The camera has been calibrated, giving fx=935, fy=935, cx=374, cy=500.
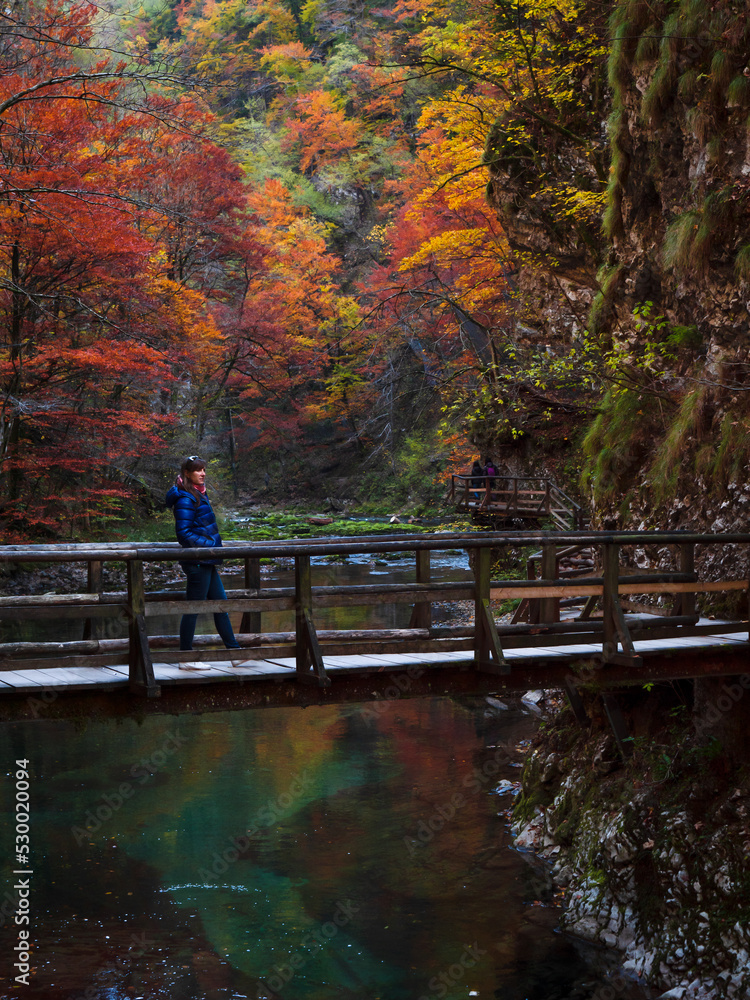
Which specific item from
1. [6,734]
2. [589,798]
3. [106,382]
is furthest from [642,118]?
[106,382]

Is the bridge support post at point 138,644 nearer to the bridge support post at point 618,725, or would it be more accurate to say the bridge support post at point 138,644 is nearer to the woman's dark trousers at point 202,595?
the woman's dark trousers at point 202,595

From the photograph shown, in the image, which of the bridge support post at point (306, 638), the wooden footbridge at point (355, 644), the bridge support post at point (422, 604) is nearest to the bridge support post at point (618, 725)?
the wooden footbridge at point (355, 644)

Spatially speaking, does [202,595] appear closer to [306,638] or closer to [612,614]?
[306,638]

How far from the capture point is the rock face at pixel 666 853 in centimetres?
712

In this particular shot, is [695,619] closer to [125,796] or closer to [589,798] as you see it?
[589,798]

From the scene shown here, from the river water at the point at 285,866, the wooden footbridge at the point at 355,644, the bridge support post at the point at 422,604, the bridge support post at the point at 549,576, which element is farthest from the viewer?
the river water at the point at 285,866

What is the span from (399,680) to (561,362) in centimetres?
608

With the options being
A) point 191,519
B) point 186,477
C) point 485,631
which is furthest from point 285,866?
point 186,477

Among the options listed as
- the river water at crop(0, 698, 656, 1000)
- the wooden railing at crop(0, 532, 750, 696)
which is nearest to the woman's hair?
the wooden railing at crop(0, 532, 750, 696)

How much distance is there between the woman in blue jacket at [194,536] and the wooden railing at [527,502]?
50.3 ft

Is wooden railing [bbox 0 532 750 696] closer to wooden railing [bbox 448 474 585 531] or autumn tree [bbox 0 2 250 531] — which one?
autumn tree [bbox 0 2 250 531]

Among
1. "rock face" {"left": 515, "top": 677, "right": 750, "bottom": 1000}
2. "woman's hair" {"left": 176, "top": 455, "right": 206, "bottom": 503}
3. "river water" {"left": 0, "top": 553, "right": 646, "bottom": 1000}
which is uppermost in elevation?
"woman's hair" {"left": 176, "top": 455, "right": 206, "bottom": 503}

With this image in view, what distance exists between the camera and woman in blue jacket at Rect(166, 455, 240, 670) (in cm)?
664

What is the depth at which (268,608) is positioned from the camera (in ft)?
20.8
